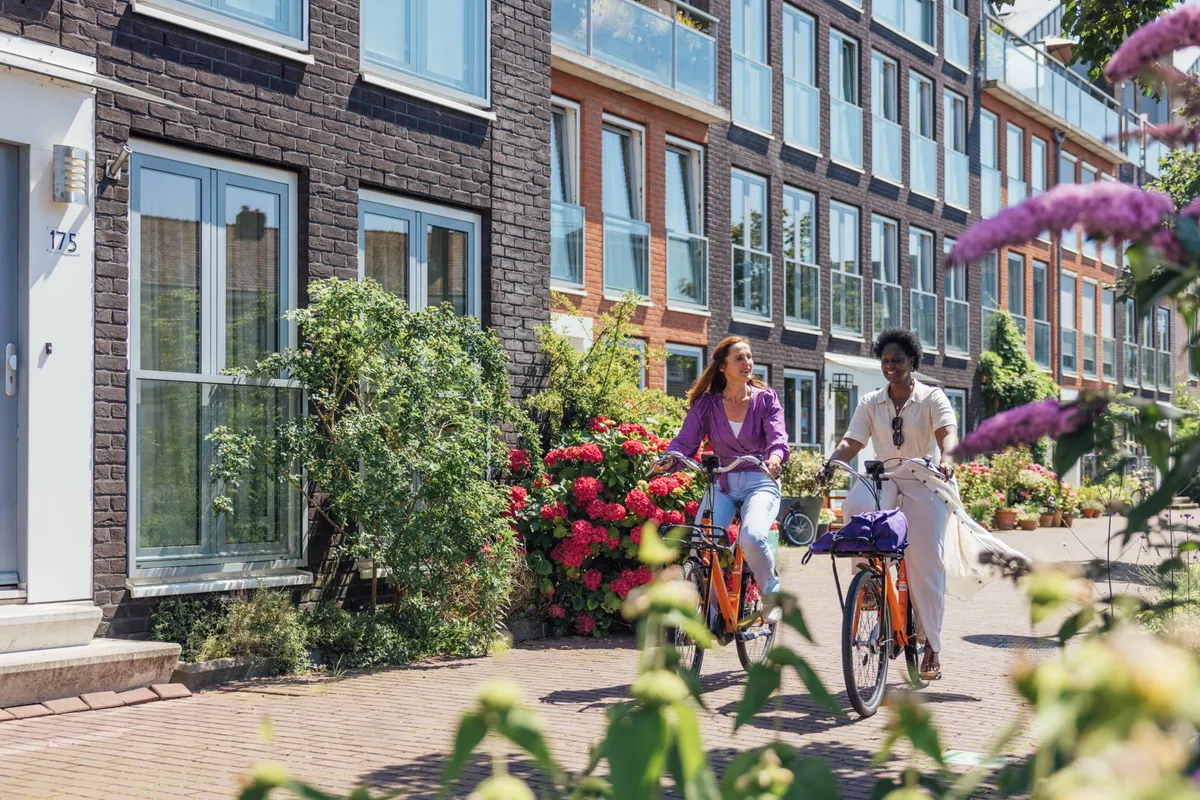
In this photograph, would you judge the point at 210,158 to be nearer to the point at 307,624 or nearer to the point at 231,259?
the point at 231,259

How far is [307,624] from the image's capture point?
8.84 meters

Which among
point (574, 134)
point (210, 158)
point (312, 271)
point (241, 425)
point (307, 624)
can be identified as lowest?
point (307, 624)

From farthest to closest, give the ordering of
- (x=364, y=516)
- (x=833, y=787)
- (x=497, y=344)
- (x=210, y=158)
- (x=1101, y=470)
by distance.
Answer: (x=497, y=344) → (x=210, y=158) → (x=364, y=516) → (x=1101, y=470) → (x=833, y=787)

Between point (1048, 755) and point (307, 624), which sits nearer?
point (1048, 755)

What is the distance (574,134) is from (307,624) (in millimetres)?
10869

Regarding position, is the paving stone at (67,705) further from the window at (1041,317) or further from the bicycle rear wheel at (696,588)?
the window at (1041,317)

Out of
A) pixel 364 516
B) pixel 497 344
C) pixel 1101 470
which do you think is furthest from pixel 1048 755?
pixel 497 344

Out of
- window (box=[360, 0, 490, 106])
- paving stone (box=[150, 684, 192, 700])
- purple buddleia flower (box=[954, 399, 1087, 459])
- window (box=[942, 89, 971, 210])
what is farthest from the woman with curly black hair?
window (box=[942, 89, 971, 210])

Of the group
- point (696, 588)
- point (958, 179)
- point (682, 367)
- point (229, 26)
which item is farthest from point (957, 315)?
point (696, 588)

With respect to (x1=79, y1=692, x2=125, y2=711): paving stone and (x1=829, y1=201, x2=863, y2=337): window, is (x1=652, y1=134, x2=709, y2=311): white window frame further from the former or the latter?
(x1=79, y1=692, x2=125, y2=711): paving stone

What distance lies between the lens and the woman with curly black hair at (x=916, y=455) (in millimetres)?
7371

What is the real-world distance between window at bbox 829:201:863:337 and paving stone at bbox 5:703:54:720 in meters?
19.0

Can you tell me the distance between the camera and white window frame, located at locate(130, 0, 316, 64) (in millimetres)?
8758

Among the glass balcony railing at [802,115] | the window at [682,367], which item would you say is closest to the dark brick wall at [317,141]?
the window at [682,367]
